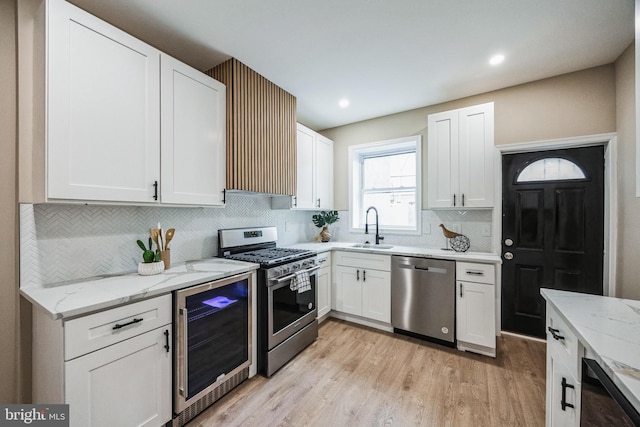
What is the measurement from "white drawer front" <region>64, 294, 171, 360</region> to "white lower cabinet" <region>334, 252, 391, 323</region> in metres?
2.07

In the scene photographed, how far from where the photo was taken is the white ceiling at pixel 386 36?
168 cm

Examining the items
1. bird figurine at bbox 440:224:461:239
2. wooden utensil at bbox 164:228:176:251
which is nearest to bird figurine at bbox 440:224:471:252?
bird figurine at bbox 440:224:461:239

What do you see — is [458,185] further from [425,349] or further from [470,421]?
[470,421]

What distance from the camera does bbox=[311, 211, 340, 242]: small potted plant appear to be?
3.76m

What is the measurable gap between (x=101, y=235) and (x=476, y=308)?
3.21m

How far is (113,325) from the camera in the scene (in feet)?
4.29

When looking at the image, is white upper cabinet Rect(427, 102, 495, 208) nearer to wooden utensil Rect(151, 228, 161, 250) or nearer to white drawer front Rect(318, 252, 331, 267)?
white drawer front Rect(318, 252, 331, 267)

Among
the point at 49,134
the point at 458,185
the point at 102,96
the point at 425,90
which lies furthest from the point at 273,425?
the point at 425,90

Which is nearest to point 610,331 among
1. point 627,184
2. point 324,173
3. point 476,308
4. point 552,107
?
point 476,308

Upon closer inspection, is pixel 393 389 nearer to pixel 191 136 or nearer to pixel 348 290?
pixel 348 290

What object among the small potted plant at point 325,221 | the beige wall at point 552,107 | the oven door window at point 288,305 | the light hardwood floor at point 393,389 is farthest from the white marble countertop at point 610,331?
the small potted plant at point 325,221

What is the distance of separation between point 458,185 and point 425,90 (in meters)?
1.12

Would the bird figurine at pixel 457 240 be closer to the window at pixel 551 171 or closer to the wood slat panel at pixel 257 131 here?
the window at pixel 551 171

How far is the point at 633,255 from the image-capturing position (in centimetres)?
204
